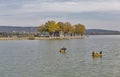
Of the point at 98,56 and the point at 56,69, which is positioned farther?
the point at 98,56

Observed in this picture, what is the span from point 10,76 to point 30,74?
2857 mm

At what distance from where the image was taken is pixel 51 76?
42875mm

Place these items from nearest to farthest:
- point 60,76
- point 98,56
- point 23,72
Answer: point 60,76 → point 23,72 → point 98,56

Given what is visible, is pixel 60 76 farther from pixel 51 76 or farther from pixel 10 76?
pixel 10 76

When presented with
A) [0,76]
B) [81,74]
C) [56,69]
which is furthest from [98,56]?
[0,76]

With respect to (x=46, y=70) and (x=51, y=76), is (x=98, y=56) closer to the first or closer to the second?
(x=46, y=70)

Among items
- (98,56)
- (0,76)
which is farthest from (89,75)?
(98,56)

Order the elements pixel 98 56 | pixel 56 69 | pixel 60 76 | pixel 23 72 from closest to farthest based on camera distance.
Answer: pixel 60 76
pixel 23 72
pixel 56 69
pixel 98 56

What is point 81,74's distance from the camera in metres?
44.2

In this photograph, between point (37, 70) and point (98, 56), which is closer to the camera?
point (37, 70)

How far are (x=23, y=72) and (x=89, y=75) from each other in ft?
29.3

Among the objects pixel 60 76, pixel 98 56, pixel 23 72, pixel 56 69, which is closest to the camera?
pixel 60 76

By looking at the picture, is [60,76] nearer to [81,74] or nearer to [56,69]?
[81,74]

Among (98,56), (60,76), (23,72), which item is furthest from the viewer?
(98,56)
